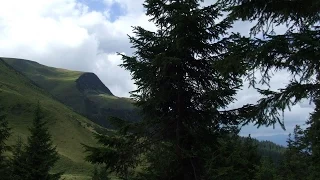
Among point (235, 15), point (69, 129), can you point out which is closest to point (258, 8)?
point (235, 15)

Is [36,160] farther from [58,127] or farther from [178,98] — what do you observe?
[58,127]

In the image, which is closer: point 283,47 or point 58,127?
point 283,47

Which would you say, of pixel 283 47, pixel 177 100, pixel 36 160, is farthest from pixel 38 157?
pixel 283 47

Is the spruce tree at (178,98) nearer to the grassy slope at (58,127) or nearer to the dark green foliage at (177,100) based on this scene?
the dark green foliage at (177,100)

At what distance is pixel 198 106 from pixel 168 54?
236 cm

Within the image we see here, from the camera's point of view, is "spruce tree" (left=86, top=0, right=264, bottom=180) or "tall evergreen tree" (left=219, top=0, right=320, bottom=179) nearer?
"tall evergreen tree" (left=219, top=0, right=320, bottom=179)

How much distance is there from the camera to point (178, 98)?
1194 centimetres

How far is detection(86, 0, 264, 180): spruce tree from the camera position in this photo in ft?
38.2

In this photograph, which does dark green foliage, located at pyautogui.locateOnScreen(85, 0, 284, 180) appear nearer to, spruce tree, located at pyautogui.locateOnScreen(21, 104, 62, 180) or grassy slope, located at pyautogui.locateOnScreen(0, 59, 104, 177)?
spruce tree, located at pyautogui.locateOnScreen(21, 104, 62, 180)

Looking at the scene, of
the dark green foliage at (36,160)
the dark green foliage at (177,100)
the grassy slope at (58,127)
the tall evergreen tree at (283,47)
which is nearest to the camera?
the tall evergreen tree at (283,47)

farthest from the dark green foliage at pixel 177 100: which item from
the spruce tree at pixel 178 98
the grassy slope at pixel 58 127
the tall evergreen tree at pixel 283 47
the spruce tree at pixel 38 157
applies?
the grassy slope at pixel 58 127

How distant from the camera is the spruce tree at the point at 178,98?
11.6 metres

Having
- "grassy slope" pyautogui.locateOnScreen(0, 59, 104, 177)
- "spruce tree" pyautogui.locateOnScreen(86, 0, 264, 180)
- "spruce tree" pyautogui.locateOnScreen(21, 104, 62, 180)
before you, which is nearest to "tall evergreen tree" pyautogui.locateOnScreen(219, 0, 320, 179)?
"spruce tree" pyautogui.locateOnScreen(86, 0, 264, 180)

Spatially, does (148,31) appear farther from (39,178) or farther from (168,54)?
(39,178)
